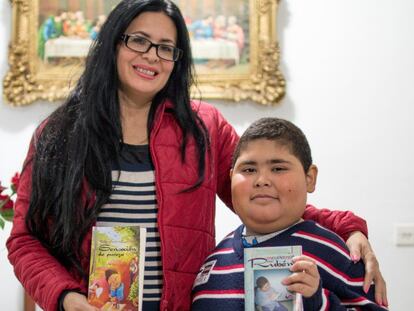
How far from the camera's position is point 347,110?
2598 millimetres

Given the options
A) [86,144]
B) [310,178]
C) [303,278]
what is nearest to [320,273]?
[303,278]

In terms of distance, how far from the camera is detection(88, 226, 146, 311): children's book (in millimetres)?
1320

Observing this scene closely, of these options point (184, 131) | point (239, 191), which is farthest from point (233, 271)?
point (184, 131)

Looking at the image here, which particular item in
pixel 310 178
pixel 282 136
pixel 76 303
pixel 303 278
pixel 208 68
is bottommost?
pixel 76 303

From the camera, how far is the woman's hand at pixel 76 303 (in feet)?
4.29

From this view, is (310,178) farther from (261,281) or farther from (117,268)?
(117,268)

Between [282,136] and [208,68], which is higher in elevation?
[208,68]

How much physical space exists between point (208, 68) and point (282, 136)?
1.27m

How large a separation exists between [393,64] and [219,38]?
0.79m

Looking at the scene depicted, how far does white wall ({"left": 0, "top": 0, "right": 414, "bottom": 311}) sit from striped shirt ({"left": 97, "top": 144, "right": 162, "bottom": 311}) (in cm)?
113

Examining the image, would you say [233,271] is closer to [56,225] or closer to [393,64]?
[56,225]

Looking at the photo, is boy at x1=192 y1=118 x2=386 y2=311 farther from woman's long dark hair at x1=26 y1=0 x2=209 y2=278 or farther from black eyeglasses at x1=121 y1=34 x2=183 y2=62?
black eyeglasses at x1=121 y1=34 x2=183 y2=62

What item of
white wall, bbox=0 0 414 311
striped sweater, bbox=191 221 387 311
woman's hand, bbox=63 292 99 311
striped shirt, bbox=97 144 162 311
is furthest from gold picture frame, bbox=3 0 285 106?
woman's hand, bbox=63 292 99 311

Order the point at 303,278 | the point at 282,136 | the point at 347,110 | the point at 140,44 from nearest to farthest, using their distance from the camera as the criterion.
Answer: the point at 303,278 → the point at 282,136 → the point at 140,44 → the point at 347,110
